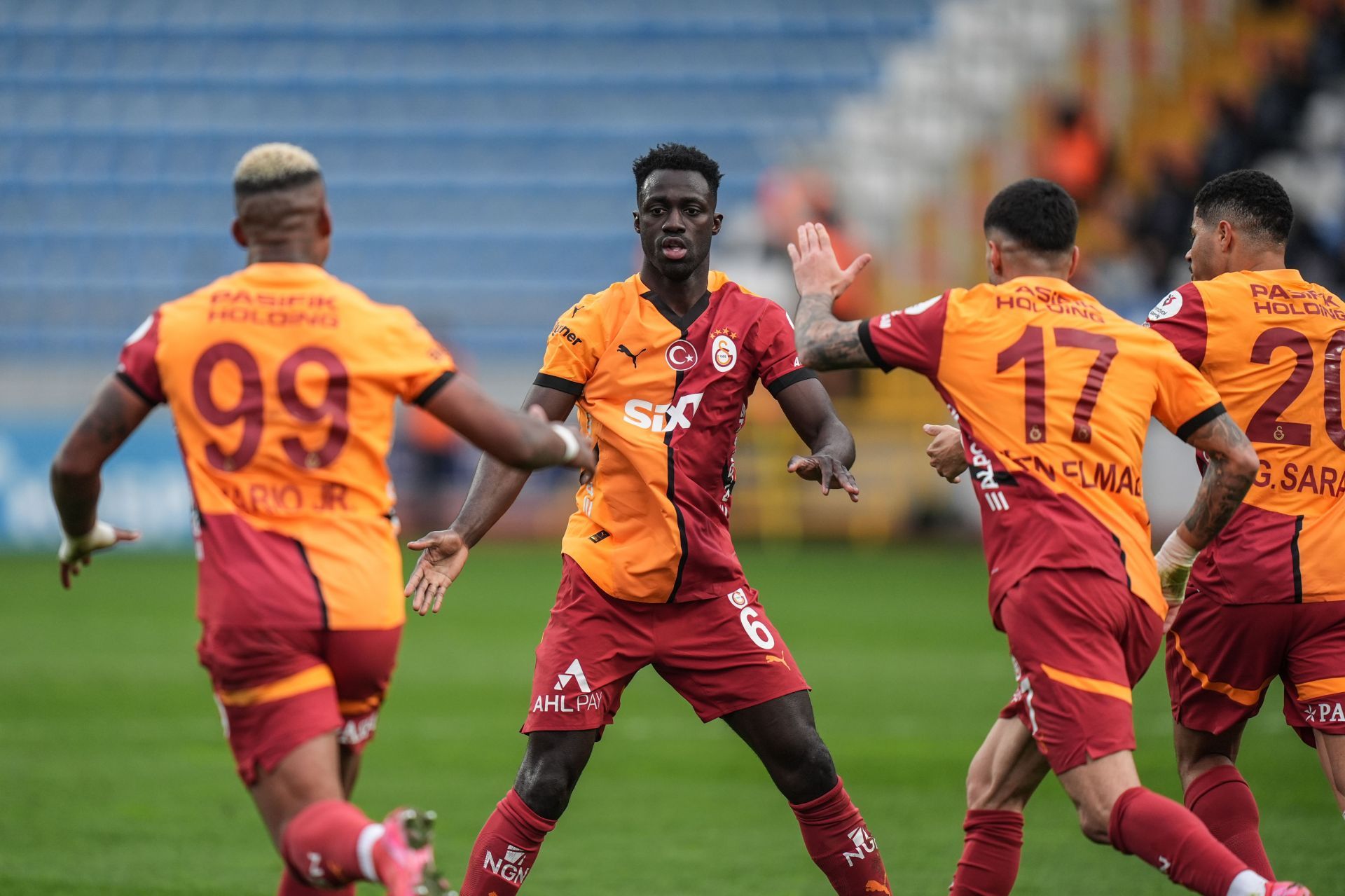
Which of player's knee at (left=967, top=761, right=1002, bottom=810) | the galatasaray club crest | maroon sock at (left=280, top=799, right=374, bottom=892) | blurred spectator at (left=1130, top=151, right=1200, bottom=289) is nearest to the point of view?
maroon sock at (left=280, top=799, right=374, bottom=892)

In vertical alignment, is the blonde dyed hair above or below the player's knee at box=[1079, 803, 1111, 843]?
above

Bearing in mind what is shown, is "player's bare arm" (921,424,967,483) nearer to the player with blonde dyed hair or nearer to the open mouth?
the open mouth

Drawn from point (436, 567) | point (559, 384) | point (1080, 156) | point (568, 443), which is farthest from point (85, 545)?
point (1080, 156)

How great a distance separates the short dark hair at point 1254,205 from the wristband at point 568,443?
8.26ft

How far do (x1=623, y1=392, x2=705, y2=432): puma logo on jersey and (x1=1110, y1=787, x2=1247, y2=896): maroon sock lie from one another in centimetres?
202

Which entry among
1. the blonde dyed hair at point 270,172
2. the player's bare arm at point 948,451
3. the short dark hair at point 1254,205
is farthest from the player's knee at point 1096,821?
the blonde dyed hair at point 270,172

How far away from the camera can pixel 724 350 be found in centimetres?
586

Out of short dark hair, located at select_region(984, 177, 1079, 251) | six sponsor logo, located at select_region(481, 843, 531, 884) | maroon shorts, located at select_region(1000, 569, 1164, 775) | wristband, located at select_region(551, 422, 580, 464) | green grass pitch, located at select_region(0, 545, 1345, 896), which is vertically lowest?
green grass pitch, located at select_region(0, 545, 1345, 896)

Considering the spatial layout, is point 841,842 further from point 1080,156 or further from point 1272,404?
point 1080,156

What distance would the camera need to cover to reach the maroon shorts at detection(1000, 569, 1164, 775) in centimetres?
479

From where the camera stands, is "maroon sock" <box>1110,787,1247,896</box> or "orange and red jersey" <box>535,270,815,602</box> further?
"orange and red jersey" <box>535,270,815,602</box>

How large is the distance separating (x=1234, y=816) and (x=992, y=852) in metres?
0.90

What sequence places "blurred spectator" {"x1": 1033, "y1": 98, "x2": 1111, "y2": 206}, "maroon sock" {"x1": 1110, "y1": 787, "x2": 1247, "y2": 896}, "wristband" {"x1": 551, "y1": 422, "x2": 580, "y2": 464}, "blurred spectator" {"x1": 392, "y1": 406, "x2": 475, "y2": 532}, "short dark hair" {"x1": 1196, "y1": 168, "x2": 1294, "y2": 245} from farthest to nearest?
1. "blurred spectator" {"x1": 392, "y1": 406, "x2": 475, "y2": 532}
2. "blurred spectator" {"x1": 1033, "y1": 98, "x2": 1111, "y2": 206}
3. "short dark hair" {"x1": 1196, "y1": 168, "x2": 1294, "y2": 245}
4. "wristband" {"x1": 551, "y1": 422, "x2": 580, "y2": 464}
5. "maroon sock" {"x1": 1110, "y1": 787, "x2": 1247, "y2": 896}

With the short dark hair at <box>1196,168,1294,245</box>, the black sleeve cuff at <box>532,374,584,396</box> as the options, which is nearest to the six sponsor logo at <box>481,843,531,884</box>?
the black sleeve cuff at <box>532,374,584,396</box>
